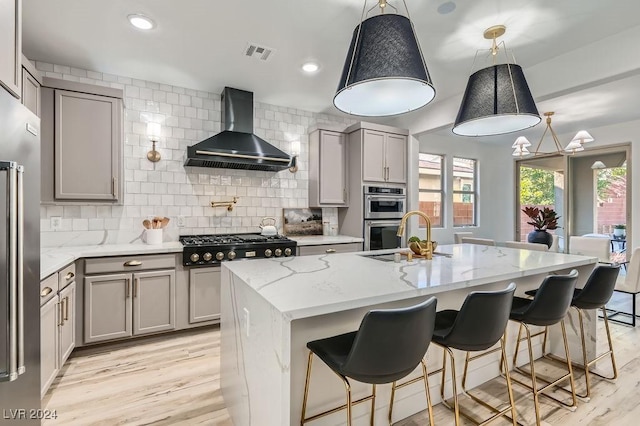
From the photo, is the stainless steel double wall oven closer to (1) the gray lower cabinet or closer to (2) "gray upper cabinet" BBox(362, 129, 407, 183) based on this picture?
(2) "gray upper cabinet" BBox(362, 129, 407, 183)

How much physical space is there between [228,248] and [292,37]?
6.84 feet

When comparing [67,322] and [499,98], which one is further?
[67,322]

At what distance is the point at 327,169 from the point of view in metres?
4.35

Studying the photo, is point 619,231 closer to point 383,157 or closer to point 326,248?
point 383,157

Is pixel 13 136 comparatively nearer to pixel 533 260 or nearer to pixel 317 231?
pixel 533 260

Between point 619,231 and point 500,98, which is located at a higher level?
point 500,98

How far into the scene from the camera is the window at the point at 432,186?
6004mm

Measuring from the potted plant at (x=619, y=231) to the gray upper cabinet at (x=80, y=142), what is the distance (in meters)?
7.80

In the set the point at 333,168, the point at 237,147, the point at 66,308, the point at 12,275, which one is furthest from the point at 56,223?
the point at 333,168

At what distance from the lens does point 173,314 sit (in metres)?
3.10

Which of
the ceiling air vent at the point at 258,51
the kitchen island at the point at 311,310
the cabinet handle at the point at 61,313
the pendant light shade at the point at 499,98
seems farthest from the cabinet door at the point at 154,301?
the pendant light shade at the point at 499,98

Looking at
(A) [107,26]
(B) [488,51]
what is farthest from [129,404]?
(B) [488,51]

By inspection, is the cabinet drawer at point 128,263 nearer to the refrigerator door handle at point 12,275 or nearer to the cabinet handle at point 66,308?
the cabinet handle at point 66,308

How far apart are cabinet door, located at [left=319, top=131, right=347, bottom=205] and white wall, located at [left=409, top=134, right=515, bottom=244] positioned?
7.08 feet
